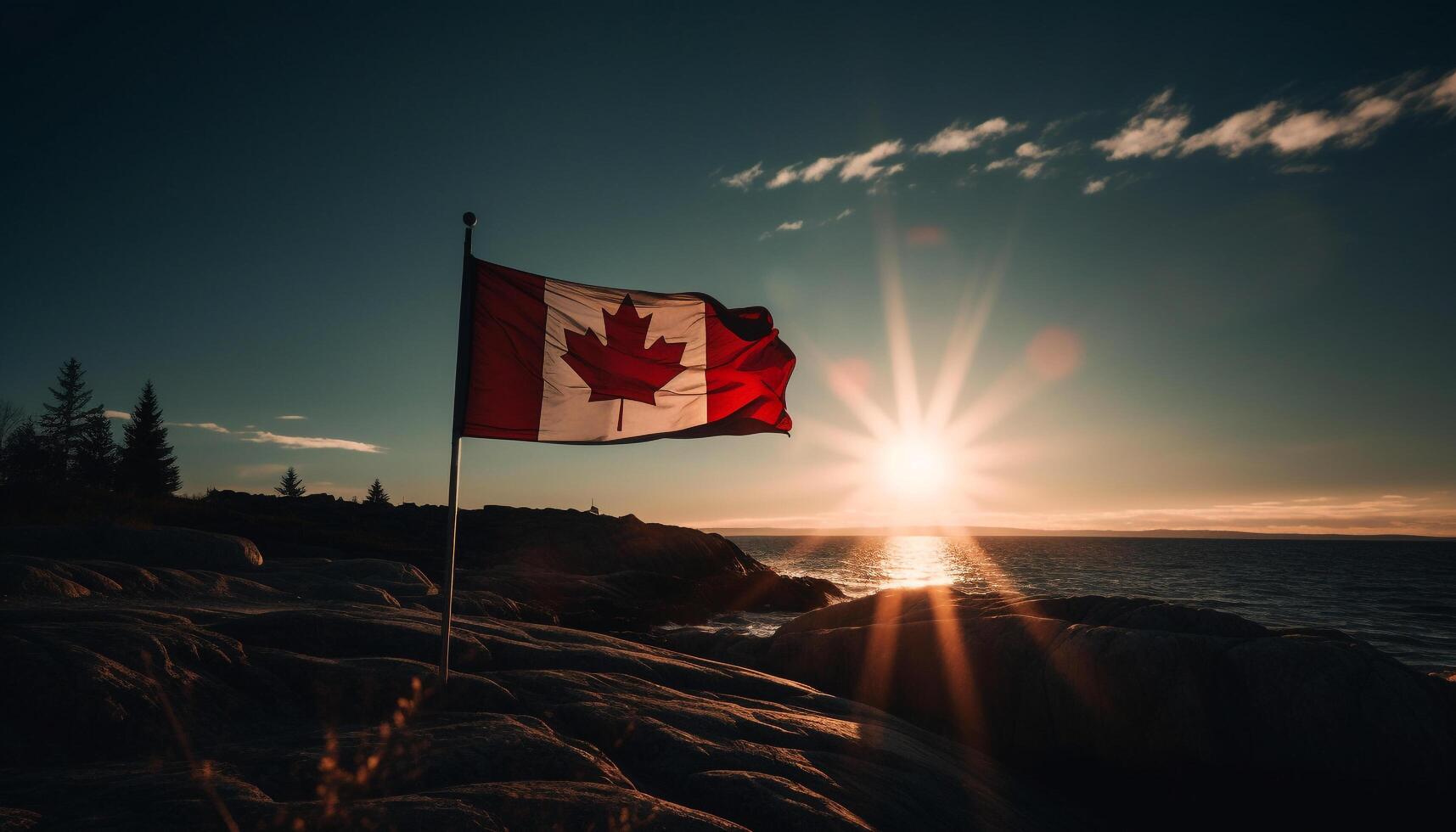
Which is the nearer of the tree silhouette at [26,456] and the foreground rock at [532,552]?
the foreground rock at [532,552]

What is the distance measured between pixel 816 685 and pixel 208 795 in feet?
39.7

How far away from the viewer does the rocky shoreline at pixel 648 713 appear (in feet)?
14.7

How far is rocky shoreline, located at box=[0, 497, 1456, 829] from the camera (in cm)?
448

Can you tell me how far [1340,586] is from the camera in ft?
181

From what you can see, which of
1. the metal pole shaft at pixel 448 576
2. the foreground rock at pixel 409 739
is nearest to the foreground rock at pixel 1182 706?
the foreground rock at pixel 409 739

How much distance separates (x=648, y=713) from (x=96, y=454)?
8648 cm

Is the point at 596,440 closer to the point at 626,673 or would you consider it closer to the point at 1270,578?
the point at 626,673

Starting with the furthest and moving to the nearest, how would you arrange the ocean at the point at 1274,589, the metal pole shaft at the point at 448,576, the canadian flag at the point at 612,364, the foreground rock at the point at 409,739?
the ocean at the point at 1274,589 → the canadian flag at the point at 612,364 → the metal pole shaft at the point at 448,576 → the foreground rock at the point at 409,739

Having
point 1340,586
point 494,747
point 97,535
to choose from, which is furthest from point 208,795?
point 1340,586

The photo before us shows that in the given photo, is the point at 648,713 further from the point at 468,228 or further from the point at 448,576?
the point at 468,228

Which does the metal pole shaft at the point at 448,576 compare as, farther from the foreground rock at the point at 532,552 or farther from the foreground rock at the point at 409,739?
the foreground rock at the point at 532,552

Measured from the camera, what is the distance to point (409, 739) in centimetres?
518

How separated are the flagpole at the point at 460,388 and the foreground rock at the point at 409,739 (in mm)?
543

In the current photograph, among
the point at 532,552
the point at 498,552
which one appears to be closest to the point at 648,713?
the point at 498,552
